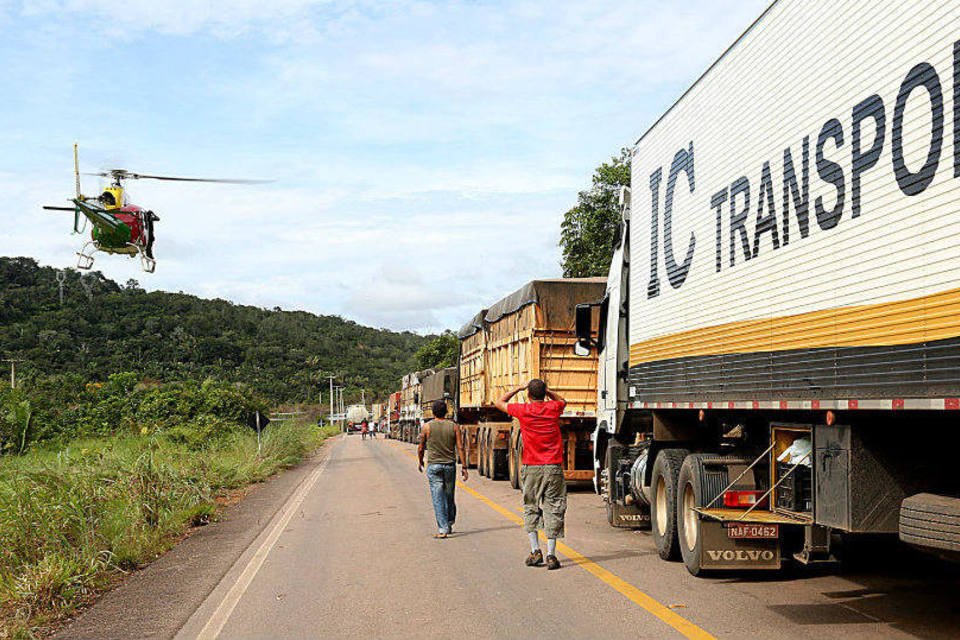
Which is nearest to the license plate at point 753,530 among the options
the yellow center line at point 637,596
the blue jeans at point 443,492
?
the yellow center line at point 637,596

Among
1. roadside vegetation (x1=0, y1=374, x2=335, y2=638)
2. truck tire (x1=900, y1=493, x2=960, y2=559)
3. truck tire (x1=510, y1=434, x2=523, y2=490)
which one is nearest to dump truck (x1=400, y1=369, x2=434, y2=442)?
roadside vegetation (x1=0, y1=374, x2=335, y2=638)

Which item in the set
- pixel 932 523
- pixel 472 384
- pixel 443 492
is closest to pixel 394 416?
pixel 472 384

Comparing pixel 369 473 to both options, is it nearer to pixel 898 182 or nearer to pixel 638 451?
pixel 638 451

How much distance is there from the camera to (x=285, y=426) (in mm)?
34719

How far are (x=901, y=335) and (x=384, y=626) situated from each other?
13.8ft

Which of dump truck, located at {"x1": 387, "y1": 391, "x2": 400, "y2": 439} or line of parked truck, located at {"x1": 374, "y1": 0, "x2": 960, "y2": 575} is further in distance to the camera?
dump truck, located at {"x1": 387, "y1": 391, "x2": 400, "y2": 439}

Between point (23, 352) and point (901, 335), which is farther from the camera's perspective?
point (23, 352)

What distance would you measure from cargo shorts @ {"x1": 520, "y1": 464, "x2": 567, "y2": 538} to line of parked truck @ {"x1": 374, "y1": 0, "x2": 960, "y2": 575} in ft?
3.64

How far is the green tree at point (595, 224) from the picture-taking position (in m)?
30.8

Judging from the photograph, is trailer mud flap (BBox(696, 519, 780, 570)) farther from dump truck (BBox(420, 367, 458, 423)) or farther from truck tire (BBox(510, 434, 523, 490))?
dump truck (BBox(420, 367, 458, 423))

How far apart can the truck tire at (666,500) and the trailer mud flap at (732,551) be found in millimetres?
1008

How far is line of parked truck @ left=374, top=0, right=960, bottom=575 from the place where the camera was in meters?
5.71

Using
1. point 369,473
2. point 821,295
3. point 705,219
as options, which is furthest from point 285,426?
point 821,295

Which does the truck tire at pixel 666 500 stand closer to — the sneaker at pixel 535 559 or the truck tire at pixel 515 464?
the sneaker at pixel 535 559
